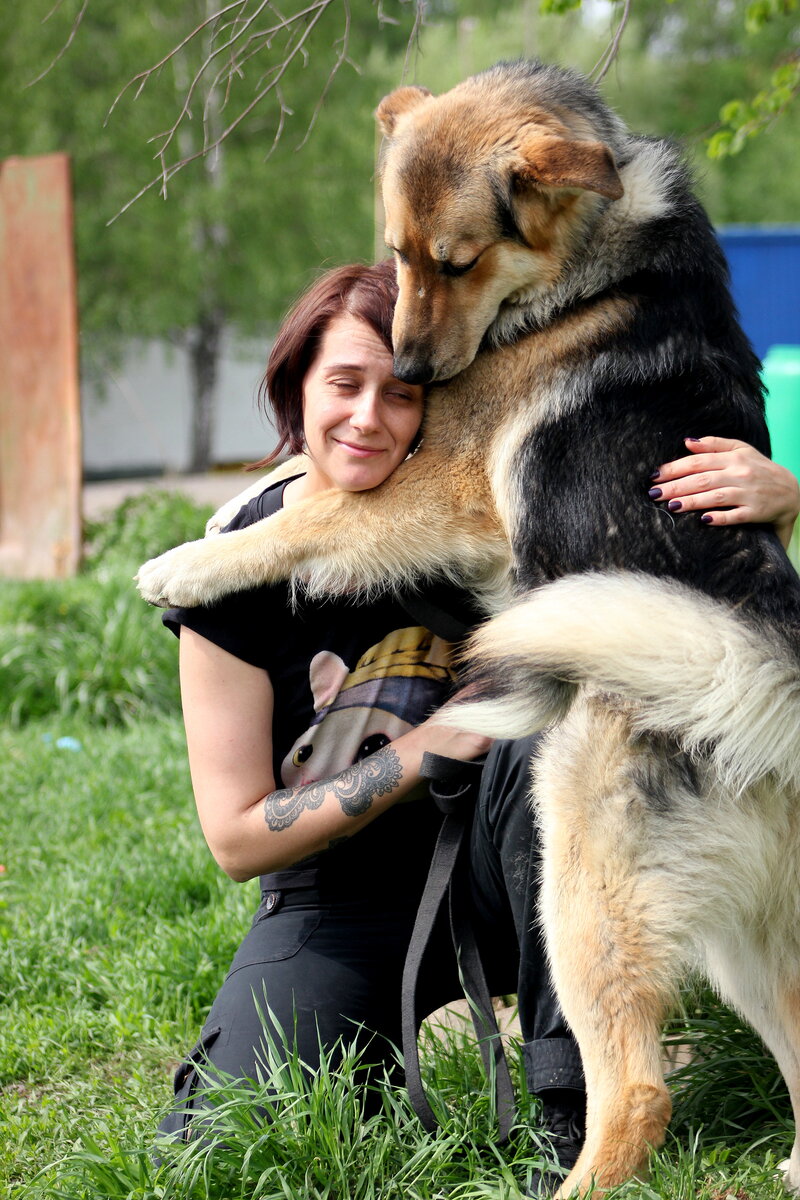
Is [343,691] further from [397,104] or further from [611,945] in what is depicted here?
[397,104]

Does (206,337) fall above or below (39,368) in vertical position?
below

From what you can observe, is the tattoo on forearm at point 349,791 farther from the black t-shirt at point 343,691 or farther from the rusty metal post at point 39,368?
the rusty metal post at point 39,368

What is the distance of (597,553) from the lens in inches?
87.3

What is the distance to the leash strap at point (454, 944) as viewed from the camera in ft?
7.06

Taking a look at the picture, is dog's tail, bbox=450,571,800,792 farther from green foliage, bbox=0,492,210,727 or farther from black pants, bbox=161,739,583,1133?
green foliage, bbox=0,492,210,727

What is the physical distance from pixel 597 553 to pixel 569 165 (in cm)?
83

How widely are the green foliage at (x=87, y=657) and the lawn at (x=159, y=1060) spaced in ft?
0.80

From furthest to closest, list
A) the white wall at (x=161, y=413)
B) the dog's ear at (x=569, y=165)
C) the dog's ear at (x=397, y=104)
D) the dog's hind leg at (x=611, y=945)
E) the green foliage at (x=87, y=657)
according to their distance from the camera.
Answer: the white wall at (x=161, y=413) < the green foliage at (x=87, y=657) < the dog's ear at (x=397, y=104) < the dog's ear at (x=569, y=165) < the dog's hind leg at (x=611, y=945)

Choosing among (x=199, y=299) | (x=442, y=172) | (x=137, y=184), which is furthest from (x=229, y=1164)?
(x=199, y=299)

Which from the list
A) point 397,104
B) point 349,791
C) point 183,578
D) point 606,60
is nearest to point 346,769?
point 349,791

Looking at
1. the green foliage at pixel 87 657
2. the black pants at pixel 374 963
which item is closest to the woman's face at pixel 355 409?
the black pants at pixel 374 963

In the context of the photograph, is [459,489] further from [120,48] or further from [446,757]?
[120,48]

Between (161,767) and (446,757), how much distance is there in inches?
96.2

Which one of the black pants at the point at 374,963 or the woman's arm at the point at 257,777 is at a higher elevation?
the woman's arm at the point at 257,777
